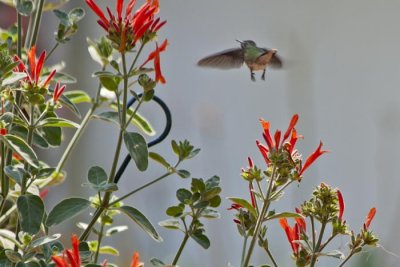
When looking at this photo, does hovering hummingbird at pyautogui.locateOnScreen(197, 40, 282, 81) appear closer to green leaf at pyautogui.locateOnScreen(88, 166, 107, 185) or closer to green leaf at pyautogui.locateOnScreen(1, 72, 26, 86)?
green leaf at pyautogui.locateOnScreen(88, 166, 107, 185)

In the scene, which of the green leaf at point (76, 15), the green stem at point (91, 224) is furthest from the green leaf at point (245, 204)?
the green leaf at point (76, 15)

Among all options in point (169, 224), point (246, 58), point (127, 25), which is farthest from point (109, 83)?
point (246, 58)

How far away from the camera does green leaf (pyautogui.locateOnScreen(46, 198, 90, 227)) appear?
0.91m

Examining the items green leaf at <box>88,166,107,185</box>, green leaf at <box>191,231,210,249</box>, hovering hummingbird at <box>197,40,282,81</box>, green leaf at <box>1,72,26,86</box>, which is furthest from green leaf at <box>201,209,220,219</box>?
hovering hummingbird at <box>197,40,282,81</box>

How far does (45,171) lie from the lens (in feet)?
3.04

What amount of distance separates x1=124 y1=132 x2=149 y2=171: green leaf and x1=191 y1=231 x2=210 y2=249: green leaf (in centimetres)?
12

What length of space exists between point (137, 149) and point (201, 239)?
137 millimetres

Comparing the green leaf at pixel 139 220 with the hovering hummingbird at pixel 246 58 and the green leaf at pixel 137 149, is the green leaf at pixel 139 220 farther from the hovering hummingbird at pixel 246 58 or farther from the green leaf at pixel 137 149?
the hovering hummingbird at pixel 246 58

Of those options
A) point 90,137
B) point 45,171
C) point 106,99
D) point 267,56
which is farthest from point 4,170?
point 90,137

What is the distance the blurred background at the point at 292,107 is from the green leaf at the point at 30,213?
2341 mm

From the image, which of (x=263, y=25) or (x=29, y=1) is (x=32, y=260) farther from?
(x=263, y=25)

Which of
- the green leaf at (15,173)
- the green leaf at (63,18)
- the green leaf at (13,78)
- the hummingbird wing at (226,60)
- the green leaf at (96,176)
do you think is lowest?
the green leaf at (96,176)

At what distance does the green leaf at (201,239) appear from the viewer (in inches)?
38.0

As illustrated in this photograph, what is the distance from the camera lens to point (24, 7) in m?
1.03
